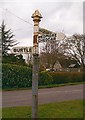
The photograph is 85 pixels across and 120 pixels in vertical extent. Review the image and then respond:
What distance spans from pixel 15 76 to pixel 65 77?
47.1ft

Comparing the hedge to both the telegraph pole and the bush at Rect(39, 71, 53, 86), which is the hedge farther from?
the telegraph pole

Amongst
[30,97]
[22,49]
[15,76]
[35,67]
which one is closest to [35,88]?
[35,67]

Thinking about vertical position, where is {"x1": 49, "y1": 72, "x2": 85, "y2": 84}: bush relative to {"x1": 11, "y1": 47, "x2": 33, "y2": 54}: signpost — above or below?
below

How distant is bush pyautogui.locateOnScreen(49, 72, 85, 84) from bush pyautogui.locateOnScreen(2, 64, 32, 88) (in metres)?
8.50

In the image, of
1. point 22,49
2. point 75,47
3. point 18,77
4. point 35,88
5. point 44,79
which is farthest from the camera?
point 75,47

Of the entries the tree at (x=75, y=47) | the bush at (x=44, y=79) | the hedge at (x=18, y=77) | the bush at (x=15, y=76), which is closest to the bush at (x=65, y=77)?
the bush at (x=44, y=79)

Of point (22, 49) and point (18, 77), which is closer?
point (22, 49)

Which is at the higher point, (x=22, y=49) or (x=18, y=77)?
(x=22, y=49)

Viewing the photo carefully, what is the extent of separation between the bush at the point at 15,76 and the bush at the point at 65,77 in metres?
8.50

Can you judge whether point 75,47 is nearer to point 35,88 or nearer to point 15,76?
point 15,76

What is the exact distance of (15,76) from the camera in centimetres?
2575

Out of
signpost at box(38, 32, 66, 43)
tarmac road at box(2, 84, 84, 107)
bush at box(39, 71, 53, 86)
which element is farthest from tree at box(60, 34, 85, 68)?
signpost at box(38, 32, 66, 43)

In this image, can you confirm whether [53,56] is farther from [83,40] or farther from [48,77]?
[48,77]

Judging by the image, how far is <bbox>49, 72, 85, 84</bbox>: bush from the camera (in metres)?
36.1
